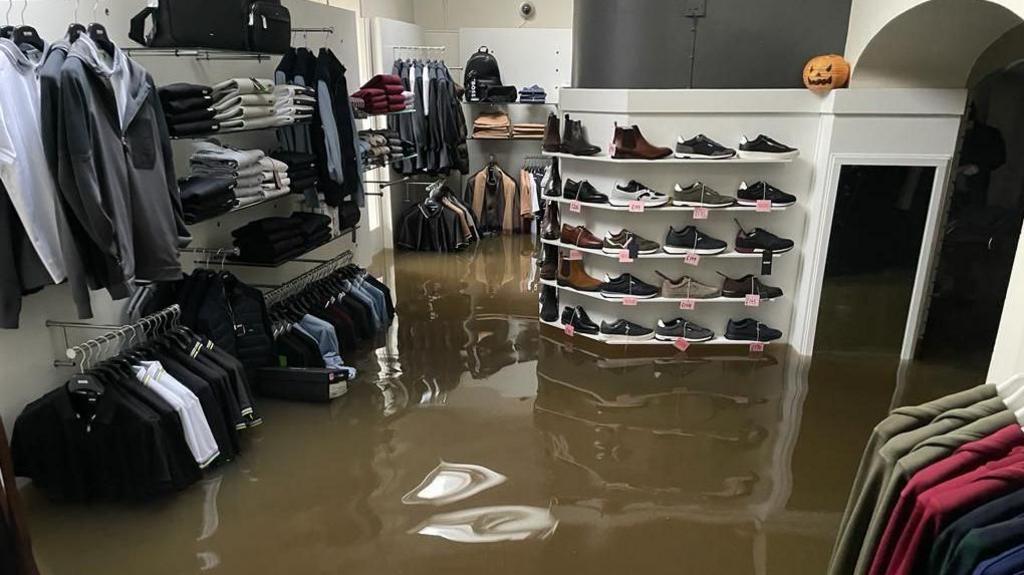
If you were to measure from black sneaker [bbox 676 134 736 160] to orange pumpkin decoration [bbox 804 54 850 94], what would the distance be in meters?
0.61

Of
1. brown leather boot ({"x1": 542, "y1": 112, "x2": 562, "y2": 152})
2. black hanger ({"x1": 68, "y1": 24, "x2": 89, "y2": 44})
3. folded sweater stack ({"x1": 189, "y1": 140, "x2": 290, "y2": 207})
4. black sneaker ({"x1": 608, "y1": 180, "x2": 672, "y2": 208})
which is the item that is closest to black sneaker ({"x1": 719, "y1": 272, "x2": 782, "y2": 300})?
black sneaker ({"x1": 608, "y1": 180, "x2": 672, "y2": 208})

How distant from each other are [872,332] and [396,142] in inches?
152

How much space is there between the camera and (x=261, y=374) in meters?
3.75

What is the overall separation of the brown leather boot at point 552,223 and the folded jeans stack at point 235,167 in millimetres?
1889

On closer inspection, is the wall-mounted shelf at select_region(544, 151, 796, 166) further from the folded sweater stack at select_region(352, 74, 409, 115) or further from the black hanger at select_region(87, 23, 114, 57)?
the black hanger at select_region(87, 23, 114, 57)

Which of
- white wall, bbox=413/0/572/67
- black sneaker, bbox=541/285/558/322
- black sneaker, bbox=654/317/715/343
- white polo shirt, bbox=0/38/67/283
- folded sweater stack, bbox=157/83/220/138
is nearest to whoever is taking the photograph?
white polo shirt, bbox=0/38/67/283

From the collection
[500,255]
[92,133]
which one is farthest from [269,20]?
[500,255]

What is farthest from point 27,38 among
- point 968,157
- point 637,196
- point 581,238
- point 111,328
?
point 968,157

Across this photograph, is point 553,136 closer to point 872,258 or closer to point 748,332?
point 748,332

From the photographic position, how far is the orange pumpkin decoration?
12.8 feet

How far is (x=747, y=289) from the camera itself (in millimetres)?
4324

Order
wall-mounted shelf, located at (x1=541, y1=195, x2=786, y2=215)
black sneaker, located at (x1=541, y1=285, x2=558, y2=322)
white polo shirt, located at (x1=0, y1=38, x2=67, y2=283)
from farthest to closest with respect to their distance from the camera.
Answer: black sneaker, located at (x1=541, y1=285, x2=558, y2=322), wall-mounted shelf, located at (x1=541, y1=195, x2=786, y2=215), white polo shirt, located at (x1=0, y1=38, x2=67, y2=283)

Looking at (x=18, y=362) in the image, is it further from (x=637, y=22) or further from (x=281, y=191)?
(x=637, y=22)

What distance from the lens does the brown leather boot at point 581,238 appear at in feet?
14.2
